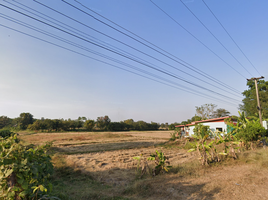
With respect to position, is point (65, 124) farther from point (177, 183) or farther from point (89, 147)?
point (177, 183)

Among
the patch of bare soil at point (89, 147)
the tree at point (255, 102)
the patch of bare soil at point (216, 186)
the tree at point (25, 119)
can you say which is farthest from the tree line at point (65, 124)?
the patch of bare soil at point (216, 186)

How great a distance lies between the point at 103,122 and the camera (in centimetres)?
7156

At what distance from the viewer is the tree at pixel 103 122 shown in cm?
7070

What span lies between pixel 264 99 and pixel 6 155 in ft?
Result: 151

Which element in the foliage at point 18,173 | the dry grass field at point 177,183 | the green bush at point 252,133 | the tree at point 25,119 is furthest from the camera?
the tree at point 25,119

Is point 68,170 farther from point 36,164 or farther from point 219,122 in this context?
point 219,122

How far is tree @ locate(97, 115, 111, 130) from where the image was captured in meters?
70.7

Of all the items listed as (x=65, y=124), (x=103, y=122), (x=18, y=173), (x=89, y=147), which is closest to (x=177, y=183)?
(x=18, y=173)

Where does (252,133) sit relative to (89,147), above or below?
Result: above

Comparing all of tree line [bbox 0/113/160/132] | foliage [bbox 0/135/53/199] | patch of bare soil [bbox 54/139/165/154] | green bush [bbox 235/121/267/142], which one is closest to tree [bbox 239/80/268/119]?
green bush [bbox 235/121/267/142]

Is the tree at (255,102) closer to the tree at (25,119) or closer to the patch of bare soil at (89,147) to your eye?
the patch of bare soil at (89,147)

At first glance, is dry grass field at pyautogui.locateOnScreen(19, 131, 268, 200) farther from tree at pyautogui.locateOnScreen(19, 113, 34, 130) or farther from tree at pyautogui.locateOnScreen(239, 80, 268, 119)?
tree at pyautogui.locateOnScreen(19, 113, 34, 130)

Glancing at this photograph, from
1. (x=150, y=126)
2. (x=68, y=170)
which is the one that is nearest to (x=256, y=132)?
(x=68, y=170)

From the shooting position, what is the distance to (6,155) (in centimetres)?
236
